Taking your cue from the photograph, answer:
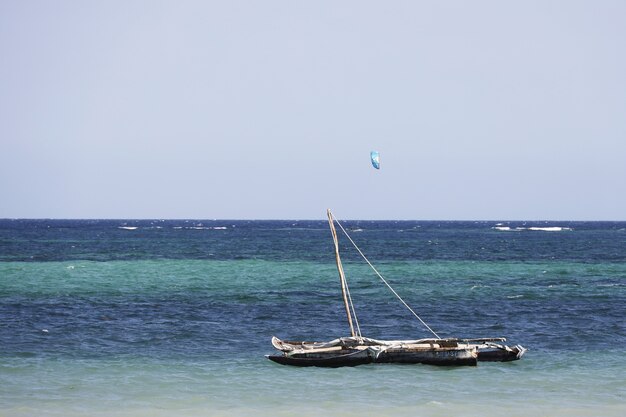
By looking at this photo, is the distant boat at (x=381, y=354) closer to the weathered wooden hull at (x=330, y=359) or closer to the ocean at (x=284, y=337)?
the weathered wooden hull at (x=330, y=359)

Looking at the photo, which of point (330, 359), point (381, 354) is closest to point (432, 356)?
point (381, 354)

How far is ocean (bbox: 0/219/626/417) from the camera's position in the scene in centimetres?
2606

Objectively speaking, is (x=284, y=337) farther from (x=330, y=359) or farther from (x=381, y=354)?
(x=381, y=354)

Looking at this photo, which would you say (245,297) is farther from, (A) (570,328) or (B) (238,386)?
(B) (238,386)

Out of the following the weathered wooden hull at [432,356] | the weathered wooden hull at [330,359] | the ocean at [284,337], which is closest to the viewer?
the ocean at [284,337]

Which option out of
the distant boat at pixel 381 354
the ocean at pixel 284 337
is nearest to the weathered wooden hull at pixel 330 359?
the distant boat at pixel 381 354

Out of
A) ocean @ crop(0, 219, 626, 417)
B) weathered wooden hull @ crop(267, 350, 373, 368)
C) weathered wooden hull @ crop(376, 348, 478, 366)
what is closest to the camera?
ocean @ crop(0, 219, 626, 417)

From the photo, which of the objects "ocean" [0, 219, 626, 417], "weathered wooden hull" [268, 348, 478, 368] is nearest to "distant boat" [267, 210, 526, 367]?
"weathered wooden hull" [268, 348, 478, 368]

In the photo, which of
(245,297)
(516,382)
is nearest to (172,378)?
(516,382)

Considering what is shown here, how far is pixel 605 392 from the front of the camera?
27297 millimetres

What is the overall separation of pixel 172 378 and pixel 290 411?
5.73 m

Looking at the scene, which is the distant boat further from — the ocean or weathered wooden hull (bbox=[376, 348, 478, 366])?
the ocean

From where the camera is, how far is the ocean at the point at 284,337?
26.1 meters

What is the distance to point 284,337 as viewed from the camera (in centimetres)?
3869
